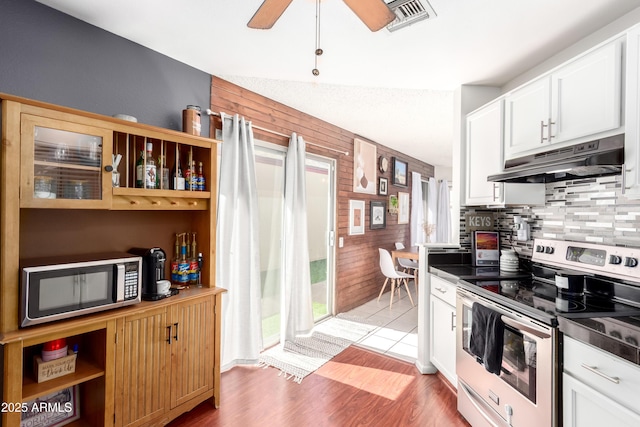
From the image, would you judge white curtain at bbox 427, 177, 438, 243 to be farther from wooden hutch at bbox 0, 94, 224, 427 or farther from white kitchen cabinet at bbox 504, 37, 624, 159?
wooden hutch at bbox 0, 94, 224, 427

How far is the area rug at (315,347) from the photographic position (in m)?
2.89

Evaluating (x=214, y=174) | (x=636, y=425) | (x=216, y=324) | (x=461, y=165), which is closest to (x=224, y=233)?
(x=214, y=174)

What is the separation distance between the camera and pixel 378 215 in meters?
5.20

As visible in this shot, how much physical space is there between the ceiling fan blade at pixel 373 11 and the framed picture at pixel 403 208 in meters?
4.76

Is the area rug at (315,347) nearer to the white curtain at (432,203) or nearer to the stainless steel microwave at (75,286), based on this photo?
the stainless steel microwave at (75,286)

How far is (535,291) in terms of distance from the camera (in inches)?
77.5

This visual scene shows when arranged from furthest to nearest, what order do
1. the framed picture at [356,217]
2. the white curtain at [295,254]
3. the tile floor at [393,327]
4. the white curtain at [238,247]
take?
the framed picture at [356,217], the white curtain at [295,254], the tile floor at [393,327], the white curtain at [238,247]

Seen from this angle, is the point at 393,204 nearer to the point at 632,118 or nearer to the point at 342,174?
the point at 342,174

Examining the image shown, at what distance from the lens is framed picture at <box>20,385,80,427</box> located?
1.68 m

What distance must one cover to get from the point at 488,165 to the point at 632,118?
103 cm

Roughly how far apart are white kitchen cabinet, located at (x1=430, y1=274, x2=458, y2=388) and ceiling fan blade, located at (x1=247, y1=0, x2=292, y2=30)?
2.07 metres

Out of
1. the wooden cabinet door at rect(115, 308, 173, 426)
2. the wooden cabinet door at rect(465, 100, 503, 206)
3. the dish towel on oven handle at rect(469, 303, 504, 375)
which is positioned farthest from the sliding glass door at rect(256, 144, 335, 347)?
the dish towel on oven handle at rect(469, 303, 504, 375)

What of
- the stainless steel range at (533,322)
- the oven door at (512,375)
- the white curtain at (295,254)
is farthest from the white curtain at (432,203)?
the oven door at (512,375)

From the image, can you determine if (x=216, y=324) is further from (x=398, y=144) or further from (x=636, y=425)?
(x=398, y=144)
